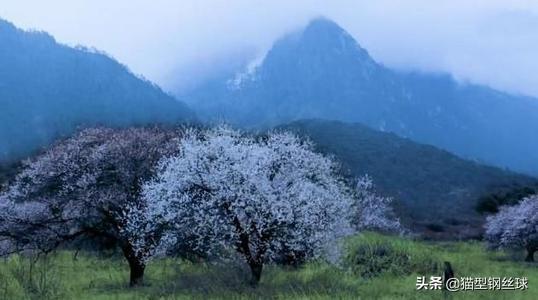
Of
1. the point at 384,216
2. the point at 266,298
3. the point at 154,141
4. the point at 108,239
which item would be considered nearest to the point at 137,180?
the point at 154,141

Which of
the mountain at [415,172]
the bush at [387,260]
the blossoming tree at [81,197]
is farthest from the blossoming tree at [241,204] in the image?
the mountain at [415,172]

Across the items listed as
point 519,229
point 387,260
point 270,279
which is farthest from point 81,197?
point 519,229

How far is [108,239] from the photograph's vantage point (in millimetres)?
28625

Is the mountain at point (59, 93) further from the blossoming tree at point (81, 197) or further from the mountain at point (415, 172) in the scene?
the blossoming tree at point (81, 197)

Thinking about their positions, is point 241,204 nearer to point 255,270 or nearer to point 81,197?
point 255,270

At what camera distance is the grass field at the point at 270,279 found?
19.1 metres

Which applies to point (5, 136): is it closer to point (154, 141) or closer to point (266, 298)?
point (154, 141)

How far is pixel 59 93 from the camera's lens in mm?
140875

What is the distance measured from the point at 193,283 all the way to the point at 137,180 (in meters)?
5.73

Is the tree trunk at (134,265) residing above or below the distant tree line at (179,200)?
below

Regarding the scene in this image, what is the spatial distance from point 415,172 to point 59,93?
266 ft

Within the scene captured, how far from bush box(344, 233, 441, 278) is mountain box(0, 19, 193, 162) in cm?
8585

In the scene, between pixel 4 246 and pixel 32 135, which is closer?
pixel 4 246

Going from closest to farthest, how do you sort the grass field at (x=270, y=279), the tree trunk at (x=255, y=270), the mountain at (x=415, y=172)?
1. the grass field at (x=270, y=279)
2. the tree trunk at (x=255, y=270)
3. the mountain at (x=415, y=172)
